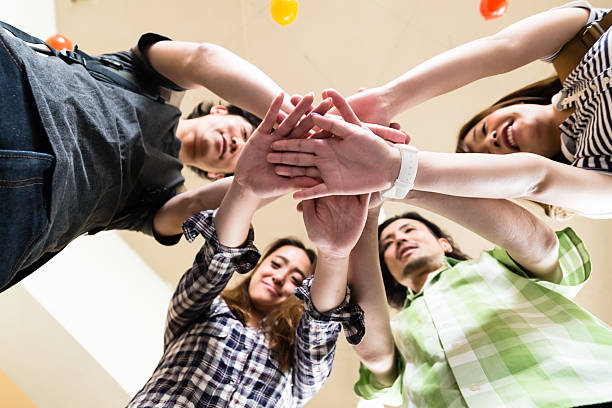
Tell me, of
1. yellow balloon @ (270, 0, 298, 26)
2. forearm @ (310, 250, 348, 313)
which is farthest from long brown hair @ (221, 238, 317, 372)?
yellow balloon @ (270, 0, 298, 26)

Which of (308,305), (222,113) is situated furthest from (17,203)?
(222,113)

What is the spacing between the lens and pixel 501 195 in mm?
848

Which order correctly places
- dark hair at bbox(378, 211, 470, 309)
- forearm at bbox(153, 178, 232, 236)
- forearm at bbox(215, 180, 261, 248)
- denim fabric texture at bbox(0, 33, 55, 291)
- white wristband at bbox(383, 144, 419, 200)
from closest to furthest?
denim fabric texture at bbox(0, 33, 55, 291) → white wristband at bbox(383, 144, 419, 200) → forearm at bbox(215, 180, 261, 248) → forearm at bbox(153, 178, 232, 236) → dark hair at bbox(378, 211, 470, 309)

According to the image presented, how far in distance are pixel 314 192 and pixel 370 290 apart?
316 mm

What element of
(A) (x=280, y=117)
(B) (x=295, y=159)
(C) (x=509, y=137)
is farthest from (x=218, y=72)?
(C) (x=509, y=137)

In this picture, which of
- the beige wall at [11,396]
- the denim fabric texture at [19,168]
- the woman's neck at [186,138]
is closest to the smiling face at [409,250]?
the woman's neck at [186,138]

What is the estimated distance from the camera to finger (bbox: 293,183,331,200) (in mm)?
837

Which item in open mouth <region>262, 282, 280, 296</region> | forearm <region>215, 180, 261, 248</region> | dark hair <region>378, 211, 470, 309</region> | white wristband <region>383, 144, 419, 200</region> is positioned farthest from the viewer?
dark hair <region>378, 211, 470, 309</region>

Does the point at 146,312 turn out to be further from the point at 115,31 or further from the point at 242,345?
the point at 115,31

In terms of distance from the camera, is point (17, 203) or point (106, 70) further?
point (106, 70)

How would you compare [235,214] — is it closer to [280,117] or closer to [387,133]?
[280,117]

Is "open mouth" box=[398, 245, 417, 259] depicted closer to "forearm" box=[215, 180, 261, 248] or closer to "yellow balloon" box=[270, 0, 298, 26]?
"forearm" box=[215, 180, 261, 248]

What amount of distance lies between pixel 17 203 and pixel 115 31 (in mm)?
1292

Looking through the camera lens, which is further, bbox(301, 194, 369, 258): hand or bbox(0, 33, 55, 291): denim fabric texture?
bbox(301, 194, 369, 258): hand
